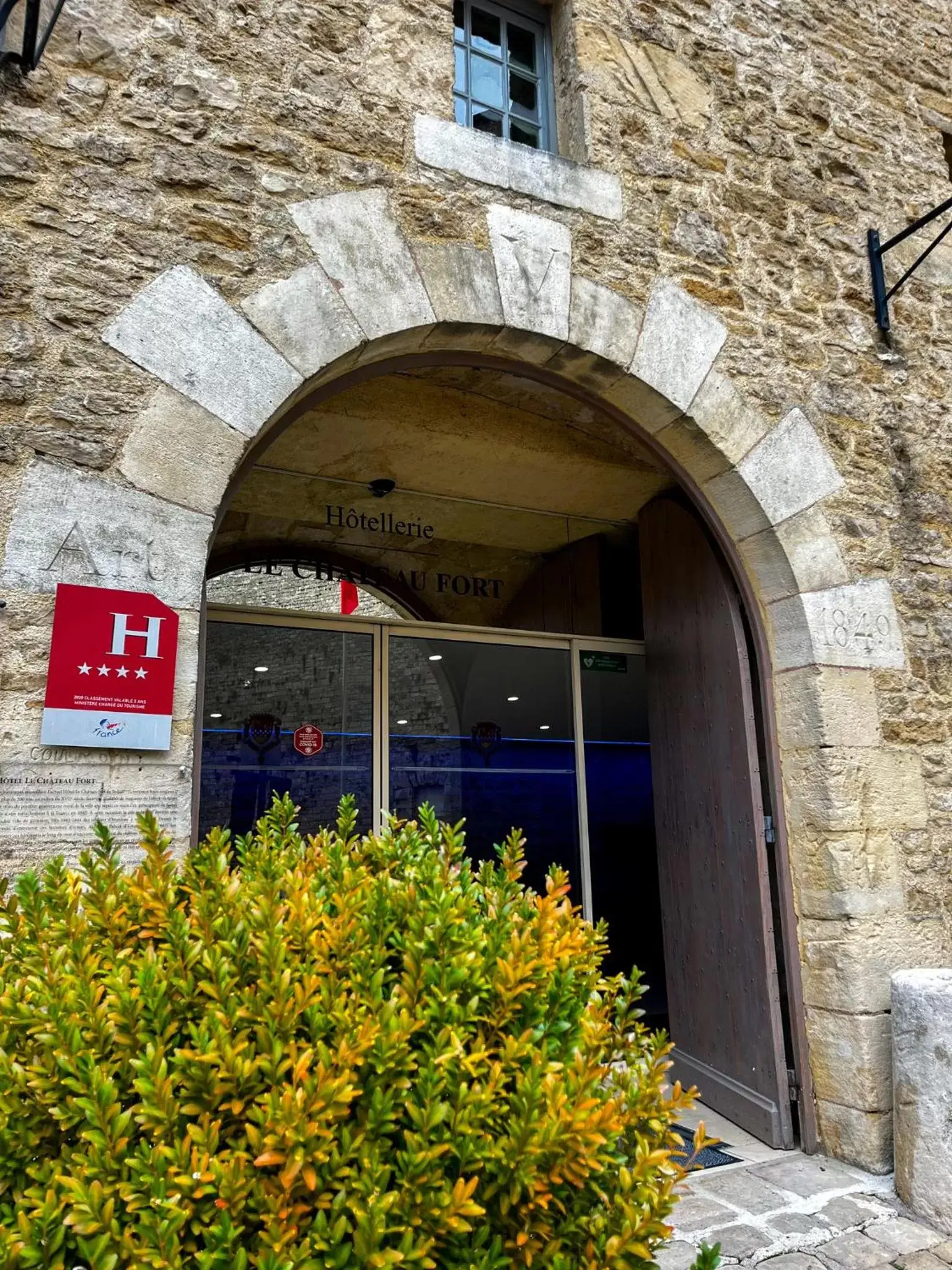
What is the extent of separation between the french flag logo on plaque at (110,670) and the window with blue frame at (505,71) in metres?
2.54

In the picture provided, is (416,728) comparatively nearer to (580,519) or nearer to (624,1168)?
(580,519)

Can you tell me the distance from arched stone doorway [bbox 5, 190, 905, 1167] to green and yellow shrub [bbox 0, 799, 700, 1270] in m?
1.13

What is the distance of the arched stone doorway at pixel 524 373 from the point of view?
2602 millimetres

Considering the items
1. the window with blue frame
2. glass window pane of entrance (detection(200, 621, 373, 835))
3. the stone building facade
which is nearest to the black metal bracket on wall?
the stone building facade

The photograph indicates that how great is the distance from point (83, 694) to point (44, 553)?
0.40 meters

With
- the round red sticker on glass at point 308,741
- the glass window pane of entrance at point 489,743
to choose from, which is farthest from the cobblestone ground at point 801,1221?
the round red sticker on glass at point 308,741

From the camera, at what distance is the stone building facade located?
2621 mm

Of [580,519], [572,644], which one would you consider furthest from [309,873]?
[580,519]

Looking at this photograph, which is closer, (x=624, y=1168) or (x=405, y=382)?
(x=624, y=1168)

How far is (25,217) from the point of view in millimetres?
2662

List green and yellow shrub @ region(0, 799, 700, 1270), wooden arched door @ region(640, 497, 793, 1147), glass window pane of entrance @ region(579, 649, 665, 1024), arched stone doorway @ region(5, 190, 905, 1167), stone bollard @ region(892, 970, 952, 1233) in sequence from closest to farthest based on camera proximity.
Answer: green and yellow shrub @ region(0, 799, 700, 1270)
arched stone doorway @ region(5, 190, 905, 1167)
stone bollard @ region(892, 970, 952, 1233)
wooden arched door @ region(640, 497, 793, 1147)
glass window pane of entrance @ region(579, 649, 665, 1024)

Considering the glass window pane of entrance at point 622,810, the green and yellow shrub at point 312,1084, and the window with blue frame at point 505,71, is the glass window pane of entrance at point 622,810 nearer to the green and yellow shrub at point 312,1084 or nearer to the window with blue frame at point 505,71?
the window with blue frame at point 505,71

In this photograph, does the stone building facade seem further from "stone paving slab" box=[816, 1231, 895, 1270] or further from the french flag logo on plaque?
"stone paving slab" box=[816, 1231, 895, 1270]

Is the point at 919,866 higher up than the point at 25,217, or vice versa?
the point at 25,217
